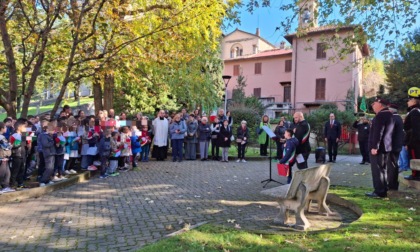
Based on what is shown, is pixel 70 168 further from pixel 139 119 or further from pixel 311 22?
pixel 311 22

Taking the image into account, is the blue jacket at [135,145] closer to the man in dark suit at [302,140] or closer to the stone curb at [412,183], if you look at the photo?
the man in dark suit at [302,140]

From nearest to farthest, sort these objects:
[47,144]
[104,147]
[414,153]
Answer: [47,144] → [414,153] → [104,147]

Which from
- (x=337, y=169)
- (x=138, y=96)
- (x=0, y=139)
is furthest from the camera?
(x=138, y=96)

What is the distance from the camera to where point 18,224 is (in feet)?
20.8

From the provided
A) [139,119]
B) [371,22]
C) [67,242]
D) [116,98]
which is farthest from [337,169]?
[116,98]

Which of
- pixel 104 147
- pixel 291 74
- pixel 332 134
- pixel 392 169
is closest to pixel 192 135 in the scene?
pixel 104 147

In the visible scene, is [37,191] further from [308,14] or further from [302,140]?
[308,14]

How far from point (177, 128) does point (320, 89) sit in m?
30.2

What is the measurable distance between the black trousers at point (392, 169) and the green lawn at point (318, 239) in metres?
2.28

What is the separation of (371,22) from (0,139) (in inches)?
348

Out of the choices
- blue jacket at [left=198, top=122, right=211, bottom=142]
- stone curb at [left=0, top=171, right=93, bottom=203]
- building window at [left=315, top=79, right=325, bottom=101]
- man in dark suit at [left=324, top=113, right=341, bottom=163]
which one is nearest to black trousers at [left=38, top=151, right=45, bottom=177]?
stone curb at [left=0, top=171, right=93, bottom=203]

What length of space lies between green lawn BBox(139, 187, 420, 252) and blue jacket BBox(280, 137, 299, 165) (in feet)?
9.66

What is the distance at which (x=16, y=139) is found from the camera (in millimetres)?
8406

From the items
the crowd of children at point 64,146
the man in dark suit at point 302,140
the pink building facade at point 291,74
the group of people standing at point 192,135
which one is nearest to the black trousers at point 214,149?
the group of people standing at point 192,135
